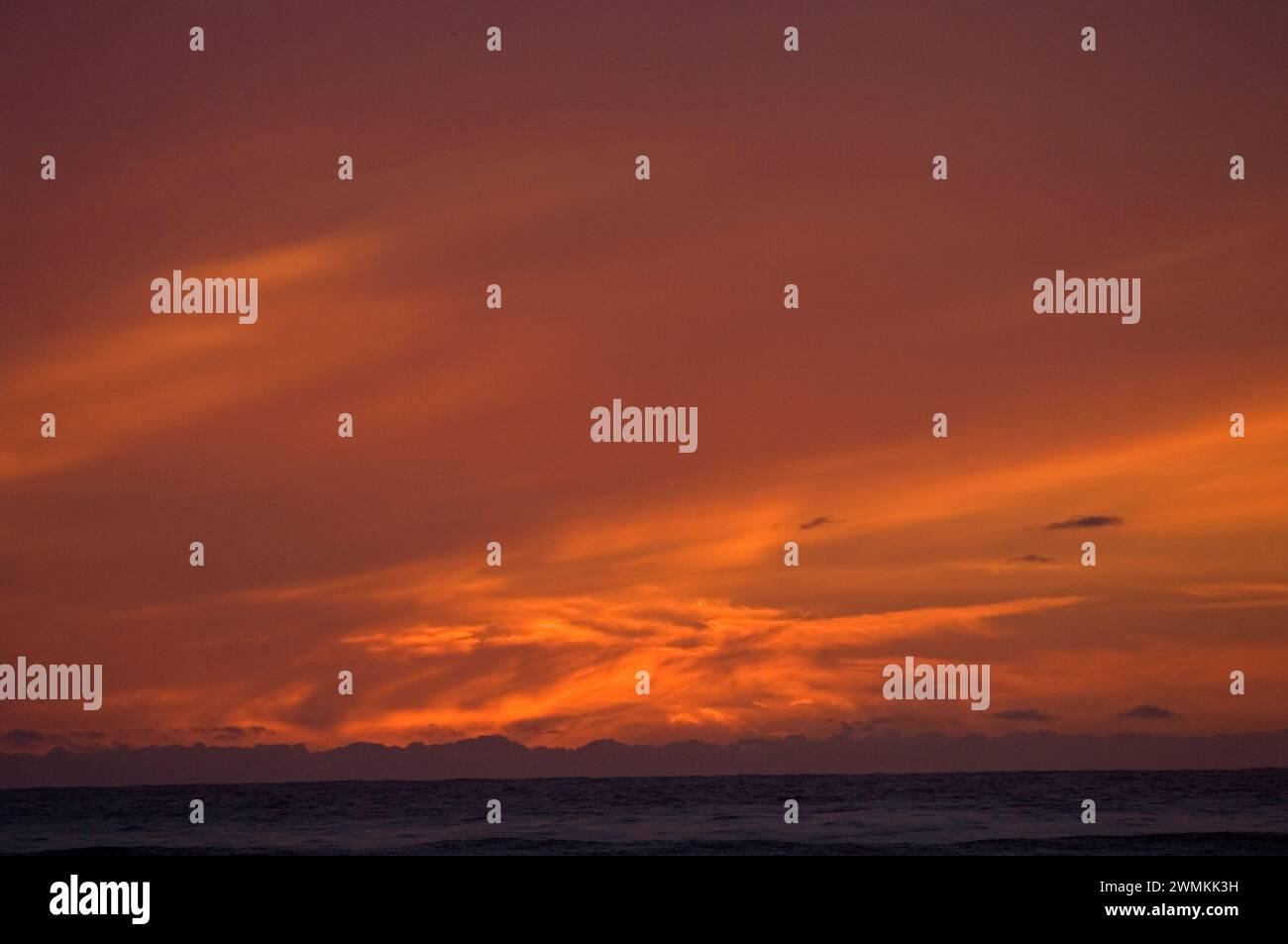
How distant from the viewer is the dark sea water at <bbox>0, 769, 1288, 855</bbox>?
38.4 metres

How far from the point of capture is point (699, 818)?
50.0 meters

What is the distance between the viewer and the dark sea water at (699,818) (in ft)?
126

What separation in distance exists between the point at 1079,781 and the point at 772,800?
19.6m

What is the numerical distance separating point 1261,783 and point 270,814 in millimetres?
48186

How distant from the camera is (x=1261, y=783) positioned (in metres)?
64.0
